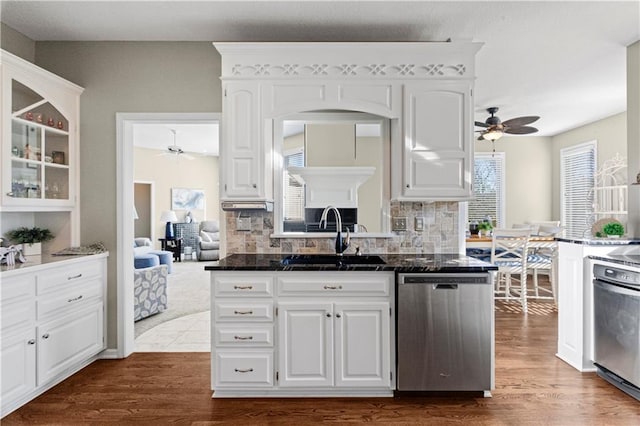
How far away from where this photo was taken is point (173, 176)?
9516 mm

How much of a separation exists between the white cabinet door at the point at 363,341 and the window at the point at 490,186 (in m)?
5.27

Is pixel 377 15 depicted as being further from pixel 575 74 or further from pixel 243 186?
pixel 575 74

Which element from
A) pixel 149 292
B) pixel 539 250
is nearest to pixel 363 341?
pixel 149 292

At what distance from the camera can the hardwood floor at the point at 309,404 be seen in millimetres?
2264

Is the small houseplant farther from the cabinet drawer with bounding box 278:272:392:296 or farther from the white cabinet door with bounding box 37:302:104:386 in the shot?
the white cabinet door with bounding box 37:302:104:386

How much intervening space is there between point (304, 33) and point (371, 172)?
128cm

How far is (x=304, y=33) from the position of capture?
9.99 ft

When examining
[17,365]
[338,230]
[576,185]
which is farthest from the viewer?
[576,185]

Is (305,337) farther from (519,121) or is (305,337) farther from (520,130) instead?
(520,130)

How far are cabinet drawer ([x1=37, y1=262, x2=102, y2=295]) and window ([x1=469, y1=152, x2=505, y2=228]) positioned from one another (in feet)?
20.5

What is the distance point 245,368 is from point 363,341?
0.81 metres

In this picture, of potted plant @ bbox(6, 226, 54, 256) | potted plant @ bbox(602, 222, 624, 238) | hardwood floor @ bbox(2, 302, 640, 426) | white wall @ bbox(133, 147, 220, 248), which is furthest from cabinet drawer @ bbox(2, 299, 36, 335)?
white wall @ bbox(133, 147, 220, 248)

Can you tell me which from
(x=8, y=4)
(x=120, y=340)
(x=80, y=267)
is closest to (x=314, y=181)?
(x=80, y=267)

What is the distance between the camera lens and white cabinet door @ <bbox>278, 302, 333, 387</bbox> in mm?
2455
